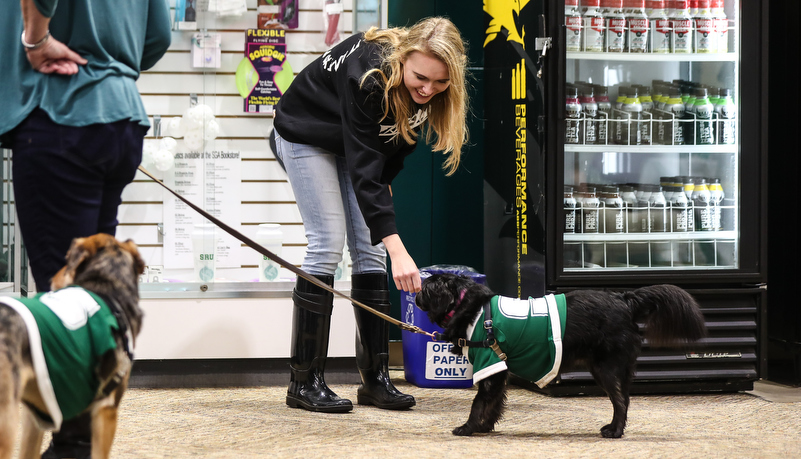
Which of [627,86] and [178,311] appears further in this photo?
[627,86]

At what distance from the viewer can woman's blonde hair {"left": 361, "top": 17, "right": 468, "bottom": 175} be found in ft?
7.34

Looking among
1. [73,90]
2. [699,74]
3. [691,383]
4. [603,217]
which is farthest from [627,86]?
[73,90]

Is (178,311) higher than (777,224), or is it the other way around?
(777,224)

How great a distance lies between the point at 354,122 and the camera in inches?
91.6

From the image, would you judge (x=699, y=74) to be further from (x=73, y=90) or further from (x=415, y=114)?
(x=73, y=90)

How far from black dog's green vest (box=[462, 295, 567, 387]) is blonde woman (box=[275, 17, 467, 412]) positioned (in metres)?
0.28

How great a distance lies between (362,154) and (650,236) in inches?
66.9

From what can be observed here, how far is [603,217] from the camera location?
3379 mm

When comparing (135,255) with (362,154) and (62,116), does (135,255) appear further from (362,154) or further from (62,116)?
(362,154)

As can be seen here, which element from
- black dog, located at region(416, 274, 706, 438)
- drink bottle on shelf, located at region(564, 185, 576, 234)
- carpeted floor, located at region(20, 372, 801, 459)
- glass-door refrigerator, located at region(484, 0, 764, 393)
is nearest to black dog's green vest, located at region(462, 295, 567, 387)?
black dog, located at region(416, 274, 706, 438)

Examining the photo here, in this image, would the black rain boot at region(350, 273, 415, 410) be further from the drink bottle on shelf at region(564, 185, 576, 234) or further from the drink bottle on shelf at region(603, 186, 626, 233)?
the drink bottle on shelf at region(603, 186, 626, 233)

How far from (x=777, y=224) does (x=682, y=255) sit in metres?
0.46

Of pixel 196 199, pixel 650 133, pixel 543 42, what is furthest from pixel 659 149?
pixel 196 199

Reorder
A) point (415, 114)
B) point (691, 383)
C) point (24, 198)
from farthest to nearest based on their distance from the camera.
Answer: point (691, 383), point (415, 114), point (24, 198)
